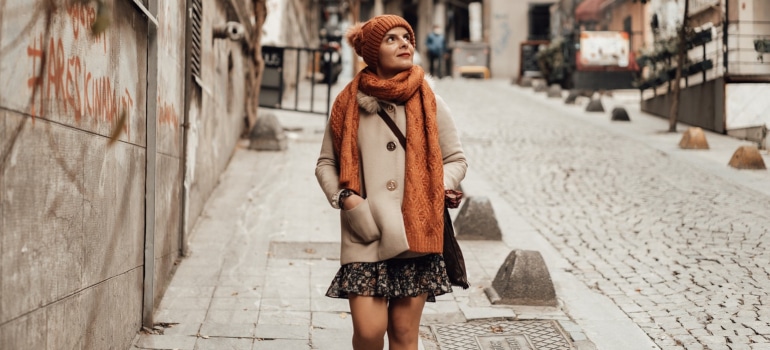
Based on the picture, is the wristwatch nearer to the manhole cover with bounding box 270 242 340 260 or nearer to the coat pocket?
the coat pocket

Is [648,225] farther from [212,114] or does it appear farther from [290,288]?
[212,114]

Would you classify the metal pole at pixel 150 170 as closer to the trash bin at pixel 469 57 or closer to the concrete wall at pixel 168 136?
the concrete wall at pixel 168 136

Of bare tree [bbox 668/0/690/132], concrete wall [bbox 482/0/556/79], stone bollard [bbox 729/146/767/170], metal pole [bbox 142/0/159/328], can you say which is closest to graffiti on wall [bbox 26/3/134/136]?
metal pole [bbox 142/0/159/328]

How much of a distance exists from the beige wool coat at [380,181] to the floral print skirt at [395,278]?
54 millimetres

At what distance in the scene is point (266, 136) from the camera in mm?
13289

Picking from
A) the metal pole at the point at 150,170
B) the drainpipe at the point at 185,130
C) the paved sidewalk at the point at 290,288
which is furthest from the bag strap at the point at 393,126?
the drainpipe at the point at 185,130

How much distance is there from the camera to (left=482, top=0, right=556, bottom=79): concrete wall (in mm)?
38750

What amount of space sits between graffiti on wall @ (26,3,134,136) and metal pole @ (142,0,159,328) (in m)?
0.92

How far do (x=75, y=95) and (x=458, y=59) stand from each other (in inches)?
1371

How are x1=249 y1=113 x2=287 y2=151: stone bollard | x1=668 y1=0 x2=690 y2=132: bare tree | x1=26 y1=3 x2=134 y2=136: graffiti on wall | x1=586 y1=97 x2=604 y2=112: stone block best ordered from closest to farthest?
x1=26 y1=3 x2=134 y2=136: graffiti on wall, x1=249 y1=113 x2=287 y2=151: stone bollard, x1=668 y1=0 x2=690 y2=132: bare tree, x1=586 y1=97 x2=604 y2=112: stone block

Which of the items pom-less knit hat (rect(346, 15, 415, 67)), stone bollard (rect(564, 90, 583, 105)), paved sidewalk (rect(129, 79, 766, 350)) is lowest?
paved sidewalk (rect(129, 79, 766, 350))

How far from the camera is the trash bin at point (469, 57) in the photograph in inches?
1495

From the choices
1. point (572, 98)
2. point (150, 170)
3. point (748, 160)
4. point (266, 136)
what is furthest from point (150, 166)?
point (572, 98)

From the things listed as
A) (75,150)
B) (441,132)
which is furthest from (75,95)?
(441,132)
